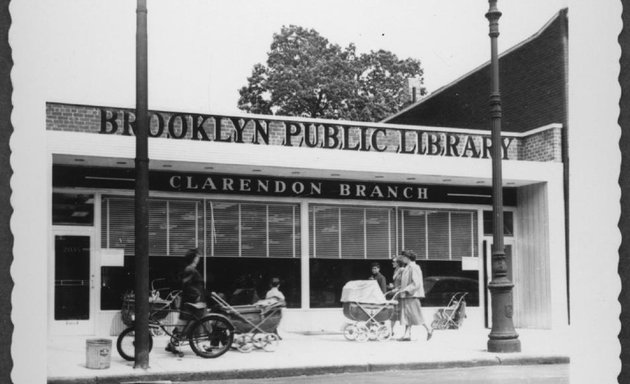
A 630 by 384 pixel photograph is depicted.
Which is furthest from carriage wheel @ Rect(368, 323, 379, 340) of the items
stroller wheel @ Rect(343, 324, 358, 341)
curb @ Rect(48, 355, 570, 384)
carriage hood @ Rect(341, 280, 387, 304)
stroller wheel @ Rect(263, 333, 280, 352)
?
curb @ Rect(48, 355, 570, 384)

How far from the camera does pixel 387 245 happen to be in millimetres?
18031

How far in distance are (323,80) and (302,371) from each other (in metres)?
5.18

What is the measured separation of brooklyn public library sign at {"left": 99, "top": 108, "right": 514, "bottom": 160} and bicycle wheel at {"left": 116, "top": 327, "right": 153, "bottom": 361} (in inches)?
196

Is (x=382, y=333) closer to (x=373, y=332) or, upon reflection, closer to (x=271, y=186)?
(x=373, y=332)

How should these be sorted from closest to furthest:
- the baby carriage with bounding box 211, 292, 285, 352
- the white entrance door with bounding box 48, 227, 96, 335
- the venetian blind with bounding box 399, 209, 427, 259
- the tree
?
the tree → the baby carriage with bounding box 211, 292, 285, 352 → the white entrance door with bounding box 48, 227, 96, 335 → the venetian blind with bounding box 399, 209, 427, 259

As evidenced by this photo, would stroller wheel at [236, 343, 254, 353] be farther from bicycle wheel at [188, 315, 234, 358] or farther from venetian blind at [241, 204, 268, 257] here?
venetian blind at [241, 204, 268, 257]

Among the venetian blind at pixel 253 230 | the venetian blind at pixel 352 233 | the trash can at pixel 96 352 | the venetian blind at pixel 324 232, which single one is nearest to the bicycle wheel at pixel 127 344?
the trash can at pixel 96 352

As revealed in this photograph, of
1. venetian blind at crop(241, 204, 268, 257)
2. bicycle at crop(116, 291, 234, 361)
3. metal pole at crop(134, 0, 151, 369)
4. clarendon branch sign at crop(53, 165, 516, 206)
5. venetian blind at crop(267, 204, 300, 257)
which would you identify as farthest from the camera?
venetian blind at crop(267, 204, 300, 257)

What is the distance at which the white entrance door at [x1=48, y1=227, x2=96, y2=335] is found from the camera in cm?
1529

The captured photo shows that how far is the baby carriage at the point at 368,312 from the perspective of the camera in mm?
14883

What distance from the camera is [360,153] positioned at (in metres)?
16.8

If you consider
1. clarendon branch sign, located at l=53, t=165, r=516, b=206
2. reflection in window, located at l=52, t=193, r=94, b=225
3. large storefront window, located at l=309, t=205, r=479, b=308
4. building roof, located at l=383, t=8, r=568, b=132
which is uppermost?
building roof, located at l=383, t=8, r=568, b=132

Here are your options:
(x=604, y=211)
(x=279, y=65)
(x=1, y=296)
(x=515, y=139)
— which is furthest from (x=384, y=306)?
(x=1, y=296)

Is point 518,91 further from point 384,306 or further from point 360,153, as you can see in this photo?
point 384,306
